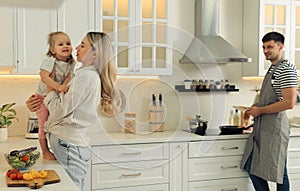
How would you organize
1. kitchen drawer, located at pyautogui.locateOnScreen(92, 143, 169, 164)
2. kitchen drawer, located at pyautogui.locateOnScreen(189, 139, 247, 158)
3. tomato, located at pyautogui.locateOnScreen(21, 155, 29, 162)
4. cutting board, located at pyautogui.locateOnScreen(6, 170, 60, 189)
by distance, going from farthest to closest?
kitchen drawer, located at pyautogui.locateOnScreen(189, 139, 247, 158) < kitchen drawer, located at pyautogui.locateOnScreen(92, 143, 169, 164) < tomato, located at pyautogui.locateOnScreen(21, 155, 29, 162) < cutting board, located at pyautogui.locateOnScreen(6, 170, 60, 189)

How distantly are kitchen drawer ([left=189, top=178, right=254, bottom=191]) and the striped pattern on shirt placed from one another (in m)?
0.77

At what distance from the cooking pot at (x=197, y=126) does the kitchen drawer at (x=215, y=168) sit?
0.24 m

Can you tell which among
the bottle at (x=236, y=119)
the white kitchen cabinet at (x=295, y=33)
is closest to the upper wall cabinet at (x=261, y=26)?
the white kitchen cabinet at (x=295, y=33)

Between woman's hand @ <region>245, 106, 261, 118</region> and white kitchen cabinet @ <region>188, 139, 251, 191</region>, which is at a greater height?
woman's hand @ <region>245, 106, 261, 118</region>

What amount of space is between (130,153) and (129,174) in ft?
0.52

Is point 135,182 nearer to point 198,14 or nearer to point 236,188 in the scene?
point 236,188

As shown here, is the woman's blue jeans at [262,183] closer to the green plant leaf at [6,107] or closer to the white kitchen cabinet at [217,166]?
the white kitchen cabinet at [217,166]

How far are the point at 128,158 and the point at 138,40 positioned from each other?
977 millimetres

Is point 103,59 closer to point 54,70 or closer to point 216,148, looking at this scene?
point 54,70

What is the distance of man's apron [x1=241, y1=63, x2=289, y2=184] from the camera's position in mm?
3307

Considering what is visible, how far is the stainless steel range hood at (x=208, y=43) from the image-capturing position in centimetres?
367

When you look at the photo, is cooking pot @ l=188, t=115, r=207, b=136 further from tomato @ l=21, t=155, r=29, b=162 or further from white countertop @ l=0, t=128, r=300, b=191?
tomato @ l=21, t=155, r=29, b=162

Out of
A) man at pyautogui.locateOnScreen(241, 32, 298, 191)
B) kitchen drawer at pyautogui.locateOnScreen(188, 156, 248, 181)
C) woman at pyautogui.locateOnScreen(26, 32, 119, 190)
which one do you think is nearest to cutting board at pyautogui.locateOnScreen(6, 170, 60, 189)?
woman at pyautogui.locateOnScreen(26, 32, 119, 190)

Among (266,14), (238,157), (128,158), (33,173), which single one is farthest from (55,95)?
(266,14)
